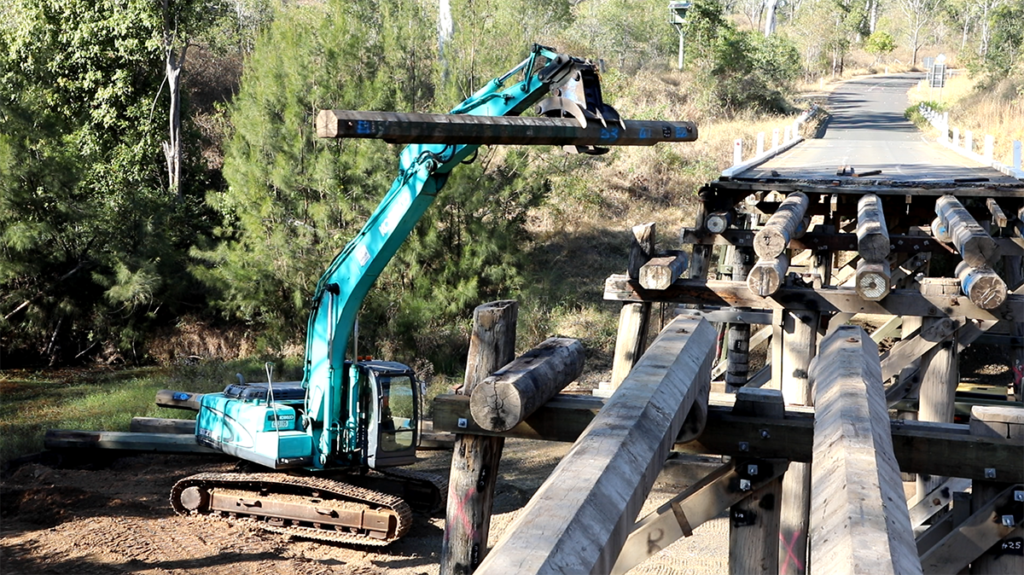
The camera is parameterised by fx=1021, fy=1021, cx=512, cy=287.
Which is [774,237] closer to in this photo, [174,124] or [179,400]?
[179,400]

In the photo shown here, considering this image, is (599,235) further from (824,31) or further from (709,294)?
(824,31)

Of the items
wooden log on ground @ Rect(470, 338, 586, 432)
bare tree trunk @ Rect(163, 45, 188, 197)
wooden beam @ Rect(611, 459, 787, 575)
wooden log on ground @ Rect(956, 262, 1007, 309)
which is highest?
bare tree trunk @ Rect(163, 45, 188, 197)

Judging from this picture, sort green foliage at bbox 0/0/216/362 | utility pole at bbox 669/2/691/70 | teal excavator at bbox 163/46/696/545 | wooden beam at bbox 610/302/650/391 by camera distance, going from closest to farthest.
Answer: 1. wooden beam at bbox 610/302/650/391
2. teal excavator at bbox 163/46/696/545
3. green foliage at bbox 0/0/216/362
4. utility pole at bbox 669/2/691/70

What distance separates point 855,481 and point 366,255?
6626 mm

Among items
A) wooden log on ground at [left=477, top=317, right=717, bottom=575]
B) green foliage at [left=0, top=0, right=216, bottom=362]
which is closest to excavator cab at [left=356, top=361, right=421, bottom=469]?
wooden log on ground at [left=477, top=317, right=717, bottom=575]

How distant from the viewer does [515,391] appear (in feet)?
12.8

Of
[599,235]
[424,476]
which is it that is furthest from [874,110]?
[424,476]

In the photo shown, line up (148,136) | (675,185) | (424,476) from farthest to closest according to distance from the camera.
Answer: (675,185), (148,136), (424,476)

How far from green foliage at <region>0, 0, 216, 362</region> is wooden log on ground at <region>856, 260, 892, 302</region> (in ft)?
57.5

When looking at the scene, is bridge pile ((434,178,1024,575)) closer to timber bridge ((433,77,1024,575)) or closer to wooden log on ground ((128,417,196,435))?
timber bridge ((433,77,1024,575))

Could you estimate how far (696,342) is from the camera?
423cm

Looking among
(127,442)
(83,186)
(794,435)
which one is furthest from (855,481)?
(83,186)

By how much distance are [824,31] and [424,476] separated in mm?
54252

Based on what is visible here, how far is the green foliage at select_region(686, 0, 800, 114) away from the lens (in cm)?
3516
